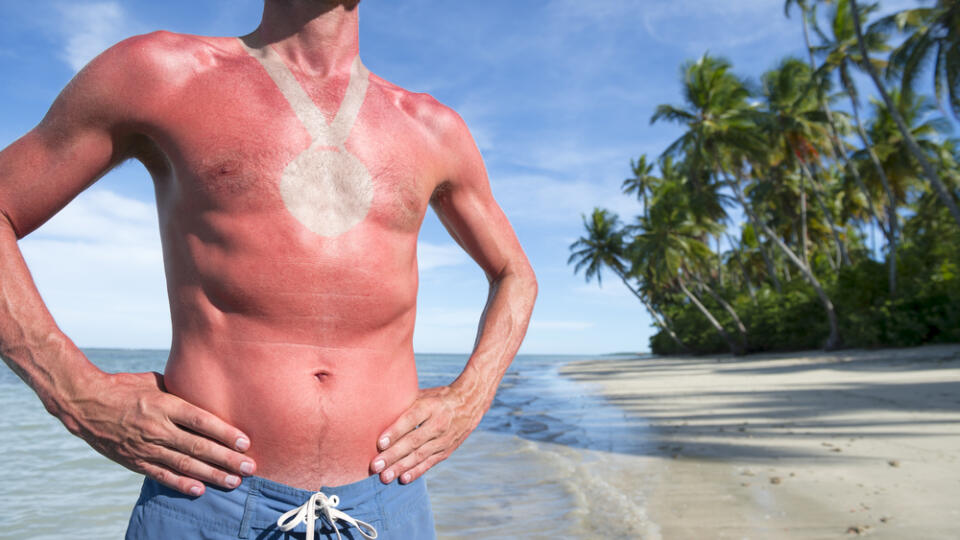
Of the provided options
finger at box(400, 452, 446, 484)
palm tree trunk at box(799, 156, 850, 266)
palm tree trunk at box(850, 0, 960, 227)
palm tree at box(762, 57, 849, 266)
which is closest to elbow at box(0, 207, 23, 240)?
finger at box(400, 452, 446, 484)

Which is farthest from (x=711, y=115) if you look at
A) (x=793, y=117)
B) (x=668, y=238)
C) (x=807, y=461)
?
(x=807, y=461)

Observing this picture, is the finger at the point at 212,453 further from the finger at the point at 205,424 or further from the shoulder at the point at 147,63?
the shoulder at the point at 147,63

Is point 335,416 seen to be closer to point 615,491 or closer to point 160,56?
point 160,56

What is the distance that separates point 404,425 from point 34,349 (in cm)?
61

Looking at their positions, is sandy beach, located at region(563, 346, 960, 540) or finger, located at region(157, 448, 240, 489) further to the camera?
sandy beach, located at region(563, 346, 960, 540)

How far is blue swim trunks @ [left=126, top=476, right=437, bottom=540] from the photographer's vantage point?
107 centimetres

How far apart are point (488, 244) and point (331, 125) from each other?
474mm

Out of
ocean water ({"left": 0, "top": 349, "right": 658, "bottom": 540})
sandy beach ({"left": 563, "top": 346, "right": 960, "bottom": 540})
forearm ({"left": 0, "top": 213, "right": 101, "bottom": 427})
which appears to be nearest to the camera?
forearm ({"left": 0, "top": 213, "right": 101, "bottom": 427})

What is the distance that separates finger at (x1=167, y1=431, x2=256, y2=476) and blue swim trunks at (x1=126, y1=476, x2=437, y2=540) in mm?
46

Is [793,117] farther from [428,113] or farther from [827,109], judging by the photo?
[428,113]

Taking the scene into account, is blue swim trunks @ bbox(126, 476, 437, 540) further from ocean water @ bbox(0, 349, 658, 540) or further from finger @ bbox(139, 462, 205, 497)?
ocean water @ bbox(0, 349, 658, 540)

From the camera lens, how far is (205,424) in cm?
102

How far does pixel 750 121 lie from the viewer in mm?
27156

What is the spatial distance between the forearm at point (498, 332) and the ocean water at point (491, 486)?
3.55 m
